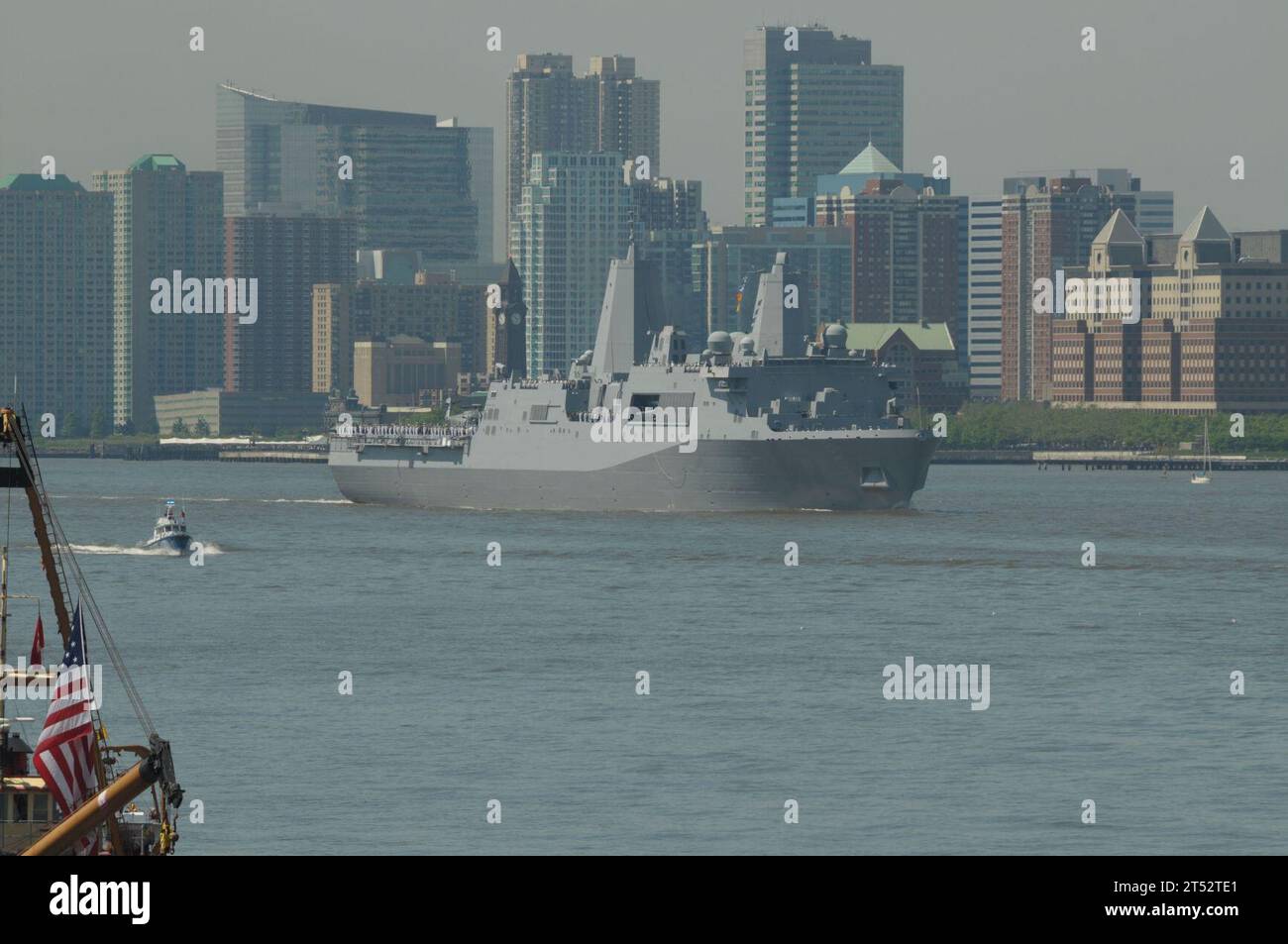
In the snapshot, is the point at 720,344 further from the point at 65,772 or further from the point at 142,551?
the point at 65,772

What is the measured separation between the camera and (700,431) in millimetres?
115938

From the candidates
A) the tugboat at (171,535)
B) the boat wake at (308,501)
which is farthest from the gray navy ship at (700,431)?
the tugboat at (171,535)

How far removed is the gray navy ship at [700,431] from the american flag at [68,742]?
87964 mm

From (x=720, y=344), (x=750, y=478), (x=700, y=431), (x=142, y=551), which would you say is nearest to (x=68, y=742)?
(x=142, y=551)

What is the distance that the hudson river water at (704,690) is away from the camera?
37750 millimetres

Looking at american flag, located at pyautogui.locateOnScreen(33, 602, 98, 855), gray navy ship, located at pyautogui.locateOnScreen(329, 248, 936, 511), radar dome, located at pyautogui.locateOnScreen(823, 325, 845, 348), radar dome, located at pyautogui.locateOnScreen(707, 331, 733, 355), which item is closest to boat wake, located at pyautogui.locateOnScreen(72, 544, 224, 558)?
gray navy ship, located at pyautogui.locateOnScreen(329, 248, 936, 511)

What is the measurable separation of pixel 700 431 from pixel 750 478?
10.8 ft

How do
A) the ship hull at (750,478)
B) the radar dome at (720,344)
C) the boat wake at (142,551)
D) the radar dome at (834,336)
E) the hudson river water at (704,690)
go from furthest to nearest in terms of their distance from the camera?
the radar dome at (834,336) < the radar dome at (720,344) < the ship hull at (750,478) < the boat wake at (142,551) < the hudson river water at (704,690)

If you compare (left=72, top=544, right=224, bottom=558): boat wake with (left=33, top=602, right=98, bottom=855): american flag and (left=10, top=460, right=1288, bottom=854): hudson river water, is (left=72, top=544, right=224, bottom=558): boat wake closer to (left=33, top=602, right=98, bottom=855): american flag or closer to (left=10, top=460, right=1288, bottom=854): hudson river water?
(left=10, top=460, right=1288, bottom=854): hudson river water

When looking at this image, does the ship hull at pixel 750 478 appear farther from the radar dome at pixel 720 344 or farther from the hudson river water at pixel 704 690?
the hudson river water at pixel 704 690

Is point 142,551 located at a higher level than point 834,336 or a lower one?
lower

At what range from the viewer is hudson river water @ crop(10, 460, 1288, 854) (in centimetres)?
3775

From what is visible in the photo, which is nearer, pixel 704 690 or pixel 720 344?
pixel 704 690

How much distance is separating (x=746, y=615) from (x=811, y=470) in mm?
43911
